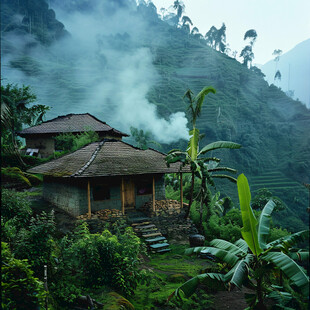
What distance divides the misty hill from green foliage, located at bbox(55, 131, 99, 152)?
37818mm

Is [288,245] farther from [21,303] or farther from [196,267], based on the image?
[21,303]

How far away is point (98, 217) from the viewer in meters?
13.1

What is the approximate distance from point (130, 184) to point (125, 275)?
899cm

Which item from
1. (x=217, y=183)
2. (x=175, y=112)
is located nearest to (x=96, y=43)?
(x=175, y=112)

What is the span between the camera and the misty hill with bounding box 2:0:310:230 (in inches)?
2606

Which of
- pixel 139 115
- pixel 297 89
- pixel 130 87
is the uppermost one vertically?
pixel 297 89

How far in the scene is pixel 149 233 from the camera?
1346 cm

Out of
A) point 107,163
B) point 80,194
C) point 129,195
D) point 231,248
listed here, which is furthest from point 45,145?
point 231,248

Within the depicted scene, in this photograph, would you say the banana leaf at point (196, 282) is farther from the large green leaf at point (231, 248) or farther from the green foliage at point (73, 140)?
the green foliage at point (73, 140)

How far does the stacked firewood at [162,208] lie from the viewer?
587 inches

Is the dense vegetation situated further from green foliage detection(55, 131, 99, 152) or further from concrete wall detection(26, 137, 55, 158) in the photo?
concrete wall detection(26, 137, 55, 158)

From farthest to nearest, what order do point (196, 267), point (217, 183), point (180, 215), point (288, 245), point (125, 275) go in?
point (217, 183) < point (180, 215) < point (196, 267) < point (125, 275) < point (288, 245)

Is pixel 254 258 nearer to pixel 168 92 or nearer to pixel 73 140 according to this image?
pixel 73 140

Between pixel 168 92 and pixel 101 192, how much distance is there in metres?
76.6
